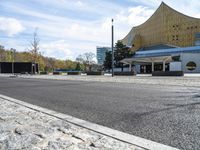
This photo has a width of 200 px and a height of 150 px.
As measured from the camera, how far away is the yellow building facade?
81.9m

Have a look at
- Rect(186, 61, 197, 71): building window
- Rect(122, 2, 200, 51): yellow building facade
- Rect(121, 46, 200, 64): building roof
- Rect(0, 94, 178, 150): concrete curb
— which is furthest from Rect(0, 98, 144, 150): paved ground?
Rect(122, 2, 200, 51): yellow building facade

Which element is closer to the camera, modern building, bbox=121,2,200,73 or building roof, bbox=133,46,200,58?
building roof, bbox=133,46,200,58

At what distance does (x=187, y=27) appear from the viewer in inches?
3241

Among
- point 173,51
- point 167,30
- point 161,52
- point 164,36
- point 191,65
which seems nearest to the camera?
point 191,65

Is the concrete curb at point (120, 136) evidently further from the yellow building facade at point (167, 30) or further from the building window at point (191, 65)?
the yellow building facade at point (167, 30)

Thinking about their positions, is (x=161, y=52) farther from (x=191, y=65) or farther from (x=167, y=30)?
(x=191, y=65)

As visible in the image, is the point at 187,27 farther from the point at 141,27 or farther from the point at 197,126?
the point at 197,126

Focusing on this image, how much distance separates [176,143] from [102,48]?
501 feet

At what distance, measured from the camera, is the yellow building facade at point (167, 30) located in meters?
81.9

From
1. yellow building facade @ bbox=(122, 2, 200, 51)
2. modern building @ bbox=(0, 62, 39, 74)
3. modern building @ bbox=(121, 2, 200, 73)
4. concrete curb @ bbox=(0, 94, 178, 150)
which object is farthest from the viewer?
yellow building facade @ bbox=(122, 2, 200, 51)

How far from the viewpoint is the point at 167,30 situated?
87.5m

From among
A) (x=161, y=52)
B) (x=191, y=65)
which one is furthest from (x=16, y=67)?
(x=191, y=65)

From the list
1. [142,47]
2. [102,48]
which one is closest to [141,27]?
[142,47]

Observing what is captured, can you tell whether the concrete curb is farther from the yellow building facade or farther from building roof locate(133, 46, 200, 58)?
the yellow building facade
